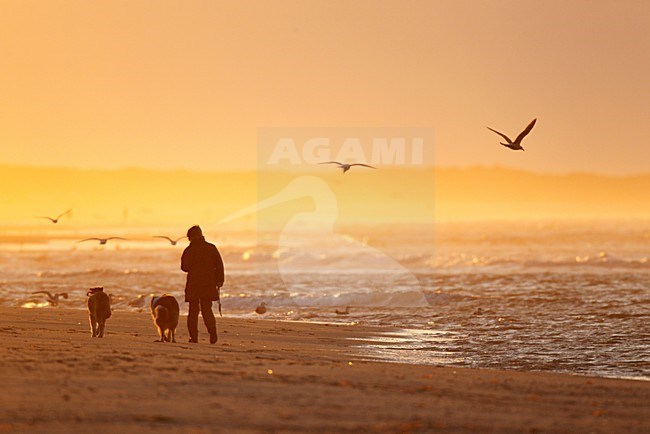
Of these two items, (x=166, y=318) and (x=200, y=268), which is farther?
(x=166, y=318)

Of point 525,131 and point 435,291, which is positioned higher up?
point 525,131

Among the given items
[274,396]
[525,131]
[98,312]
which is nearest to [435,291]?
[525,131]

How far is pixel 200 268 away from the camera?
42.1 ft

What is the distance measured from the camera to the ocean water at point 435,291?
1493 centimetres

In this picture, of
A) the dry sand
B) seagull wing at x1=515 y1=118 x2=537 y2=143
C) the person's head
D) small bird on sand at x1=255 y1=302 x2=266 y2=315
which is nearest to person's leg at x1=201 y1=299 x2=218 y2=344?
the person's head

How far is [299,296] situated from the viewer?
2661 centimetres

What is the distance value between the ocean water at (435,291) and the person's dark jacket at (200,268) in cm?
243

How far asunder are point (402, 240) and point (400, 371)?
6418cm

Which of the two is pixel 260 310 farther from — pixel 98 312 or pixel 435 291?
pixel 98 312

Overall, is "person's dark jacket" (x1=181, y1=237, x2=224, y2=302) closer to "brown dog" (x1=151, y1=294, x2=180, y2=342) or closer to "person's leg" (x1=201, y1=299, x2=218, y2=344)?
"person's leg" (x1=201, y1=299, x2=218, y2=344)

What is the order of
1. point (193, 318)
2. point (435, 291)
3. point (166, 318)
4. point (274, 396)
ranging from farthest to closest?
point (435, 291) → point (166, 318) → point (193, 318) → point (274, 396)

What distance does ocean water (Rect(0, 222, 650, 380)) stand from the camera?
49.0 feet

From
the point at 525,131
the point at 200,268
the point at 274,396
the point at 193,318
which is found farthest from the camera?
the point at 525,131

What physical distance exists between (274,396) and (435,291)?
808 inches
